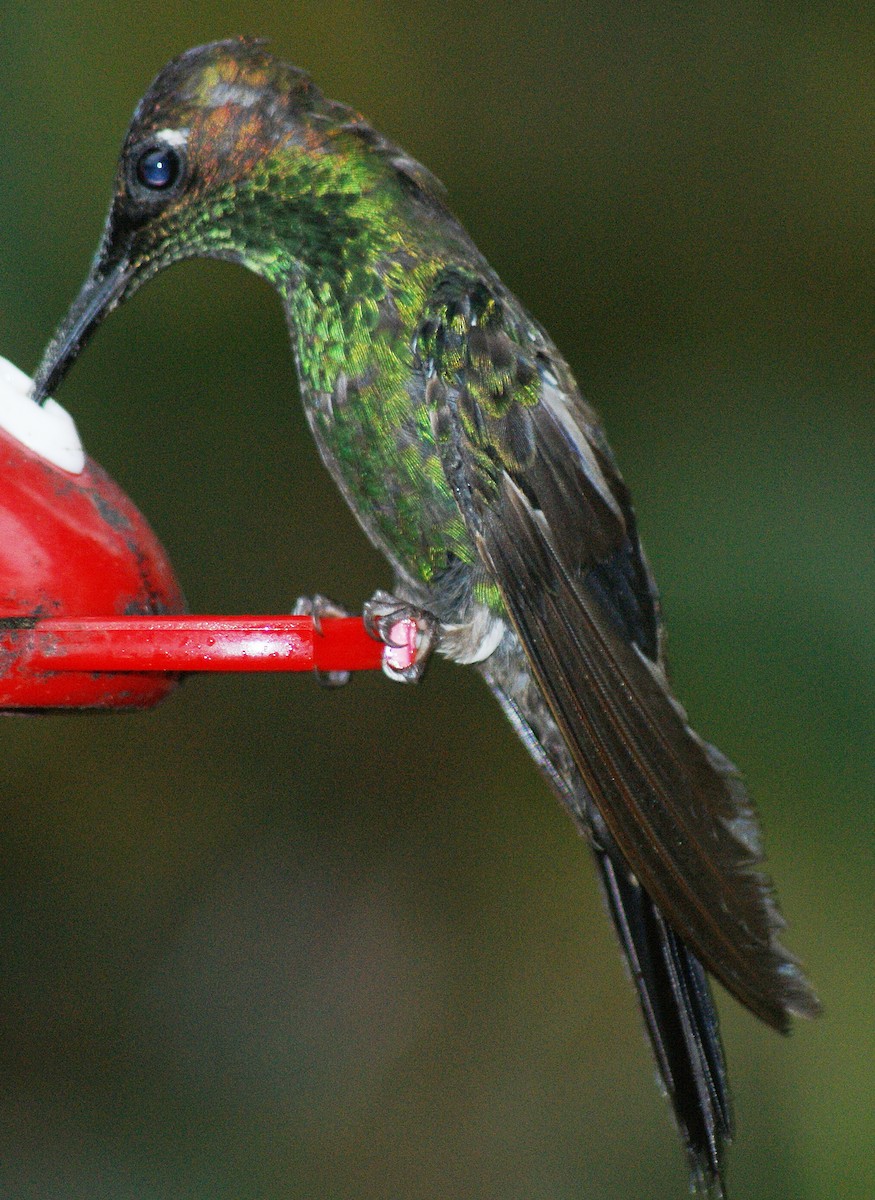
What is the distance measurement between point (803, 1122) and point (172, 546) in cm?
263

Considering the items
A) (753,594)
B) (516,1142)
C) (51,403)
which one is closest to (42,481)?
(51,403)

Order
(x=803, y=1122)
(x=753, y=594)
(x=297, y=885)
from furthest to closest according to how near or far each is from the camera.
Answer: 1. (x=297, y=885)
2. (x=753, y=594)
3. (x=803, y=1122)

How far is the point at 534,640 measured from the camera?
172cm

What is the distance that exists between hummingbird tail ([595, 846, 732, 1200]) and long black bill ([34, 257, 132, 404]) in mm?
1098

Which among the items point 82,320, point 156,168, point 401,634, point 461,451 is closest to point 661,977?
point 401,634

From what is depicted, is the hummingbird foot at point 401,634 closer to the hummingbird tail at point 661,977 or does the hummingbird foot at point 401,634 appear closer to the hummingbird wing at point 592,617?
the hummingbird wing at point 592,617

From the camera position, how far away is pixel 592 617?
70.4 inches

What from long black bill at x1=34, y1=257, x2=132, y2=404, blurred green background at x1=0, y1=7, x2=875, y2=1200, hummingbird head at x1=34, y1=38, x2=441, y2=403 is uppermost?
hummingbird head at x1=34, y1=38, x2=441, y2=403

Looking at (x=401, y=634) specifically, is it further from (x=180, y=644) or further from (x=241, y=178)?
(x=241, y=178)

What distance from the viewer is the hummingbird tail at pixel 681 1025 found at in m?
1.82

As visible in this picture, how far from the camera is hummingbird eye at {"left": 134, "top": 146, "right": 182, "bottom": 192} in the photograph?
6.32ft

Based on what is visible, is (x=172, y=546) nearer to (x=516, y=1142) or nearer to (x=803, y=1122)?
(x=516, y=1142)

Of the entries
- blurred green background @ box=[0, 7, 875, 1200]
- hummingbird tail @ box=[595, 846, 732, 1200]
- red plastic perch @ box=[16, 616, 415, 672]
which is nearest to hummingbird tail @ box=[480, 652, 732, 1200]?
hummingbird tail @ box=[595, 846, 732, 1200]

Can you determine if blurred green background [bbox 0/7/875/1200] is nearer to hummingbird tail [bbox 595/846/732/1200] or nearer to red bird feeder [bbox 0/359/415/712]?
hummingbird tail [bbox 595/846/732/1200]
